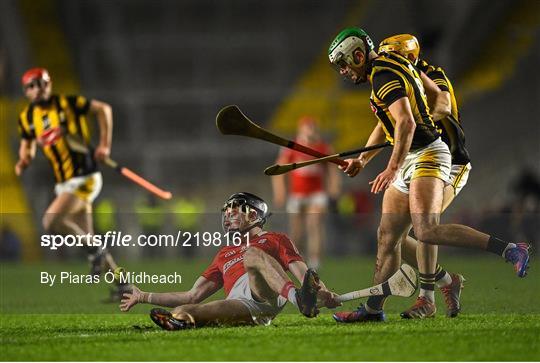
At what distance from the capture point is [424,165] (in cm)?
580

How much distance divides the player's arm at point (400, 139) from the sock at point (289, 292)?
0.68 metres

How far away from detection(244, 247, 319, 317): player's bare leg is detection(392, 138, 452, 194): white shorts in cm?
70

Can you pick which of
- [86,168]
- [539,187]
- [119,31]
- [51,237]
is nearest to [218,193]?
[119,31]

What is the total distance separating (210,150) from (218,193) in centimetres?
79

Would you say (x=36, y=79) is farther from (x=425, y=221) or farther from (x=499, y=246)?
(x=499, y=246)

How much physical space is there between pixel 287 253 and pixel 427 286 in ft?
2.50

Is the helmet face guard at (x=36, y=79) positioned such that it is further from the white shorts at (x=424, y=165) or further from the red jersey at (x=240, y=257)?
the white shorts at (x=424, y=165)

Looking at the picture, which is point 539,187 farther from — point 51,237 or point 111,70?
point 51,237

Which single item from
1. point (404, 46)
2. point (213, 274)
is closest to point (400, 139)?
point (404, 46)

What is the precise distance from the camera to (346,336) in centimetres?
532

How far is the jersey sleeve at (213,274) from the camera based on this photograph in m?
5.80

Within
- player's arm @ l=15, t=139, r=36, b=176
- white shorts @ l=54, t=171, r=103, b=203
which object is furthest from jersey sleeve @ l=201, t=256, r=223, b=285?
player's arm @ l=15, t=139, r=36, b=176

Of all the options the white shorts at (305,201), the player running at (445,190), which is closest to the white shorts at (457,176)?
the player running at (445,190)

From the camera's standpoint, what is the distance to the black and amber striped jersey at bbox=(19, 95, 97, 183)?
8523 millimetres
